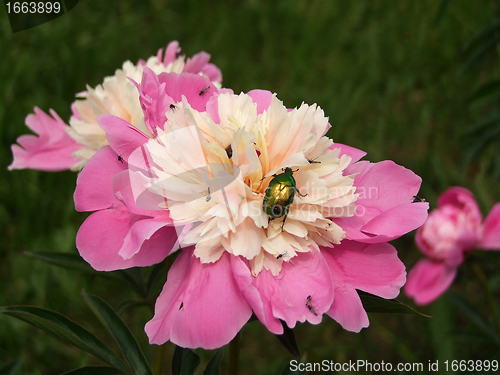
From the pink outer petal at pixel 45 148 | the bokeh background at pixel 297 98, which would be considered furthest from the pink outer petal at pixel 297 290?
the bokeh background at pixel 297 98

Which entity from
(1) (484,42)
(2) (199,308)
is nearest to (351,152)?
(2) (199,308)

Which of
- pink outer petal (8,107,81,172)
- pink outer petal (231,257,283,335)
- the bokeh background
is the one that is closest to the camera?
pink outer petal (231,257,283,335)

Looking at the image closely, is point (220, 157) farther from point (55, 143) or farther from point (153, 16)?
point (153, 16)

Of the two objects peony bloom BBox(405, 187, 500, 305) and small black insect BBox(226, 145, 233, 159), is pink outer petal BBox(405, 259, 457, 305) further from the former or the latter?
small black insect BBox(226, 145, 233, 159)

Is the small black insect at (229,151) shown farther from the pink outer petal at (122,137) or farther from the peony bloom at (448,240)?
the peony bloom at (448,240)

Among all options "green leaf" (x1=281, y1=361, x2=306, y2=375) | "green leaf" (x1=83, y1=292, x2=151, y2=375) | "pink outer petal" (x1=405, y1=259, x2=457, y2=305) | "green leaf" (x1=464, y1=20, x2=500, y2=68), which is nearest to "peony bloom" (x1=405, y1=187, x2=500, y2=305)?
"pink outer petal" (x1=405, y1=259, x2=457, y2=305)
